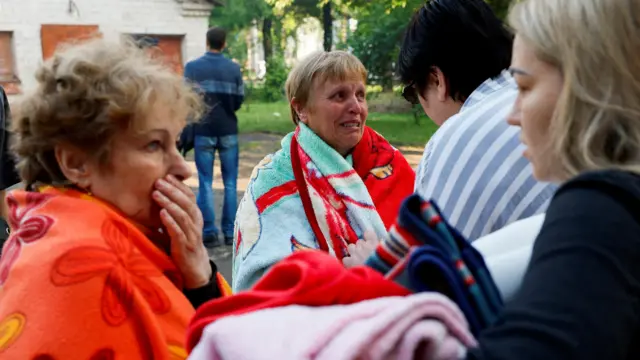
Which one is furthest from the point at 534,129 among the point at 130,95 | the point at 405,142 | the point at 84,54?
the point at 405,142

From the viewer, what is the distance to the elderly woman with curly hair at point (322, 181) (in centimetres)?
281

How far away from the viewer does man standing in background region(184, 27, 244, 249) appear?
287 inches

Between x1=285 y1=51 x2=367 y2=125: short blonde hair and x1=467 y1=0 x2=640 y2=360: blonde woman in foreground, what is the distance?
6.25ft

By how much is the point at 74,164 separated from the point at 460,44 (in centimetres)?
134

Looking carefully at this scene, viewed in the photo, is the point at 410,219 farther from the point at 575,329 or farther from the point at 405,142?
the point at 405,142

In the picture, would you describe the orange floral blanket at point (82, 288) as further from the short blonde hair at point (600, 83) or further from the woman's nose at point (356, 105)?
the woman's nose at point (356, 105)

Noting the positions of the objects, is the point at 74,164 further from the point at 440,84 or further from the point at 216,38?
the point at 216,38

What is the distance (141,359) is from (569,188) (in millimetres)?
1100

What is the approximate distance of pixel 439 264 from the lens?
93 cm

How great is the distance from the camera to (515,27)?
114 centimetres

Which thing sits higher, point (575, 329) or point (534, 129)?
point (534, 129)

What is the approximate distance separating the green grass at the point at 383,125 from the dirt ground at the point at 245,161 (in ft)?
3.18

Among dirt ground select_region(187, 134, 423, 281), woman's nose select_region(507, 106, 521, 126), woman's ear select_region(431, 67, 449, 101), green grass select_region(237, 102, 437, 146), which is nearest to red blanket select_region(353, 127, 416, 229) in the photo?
woman's ear select_region(431, 67, 449, 101)

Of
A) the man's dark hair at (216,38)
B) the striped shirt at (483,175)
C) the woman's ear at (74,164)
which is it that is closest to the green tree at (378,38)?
the man's dark hair at (216,38)
